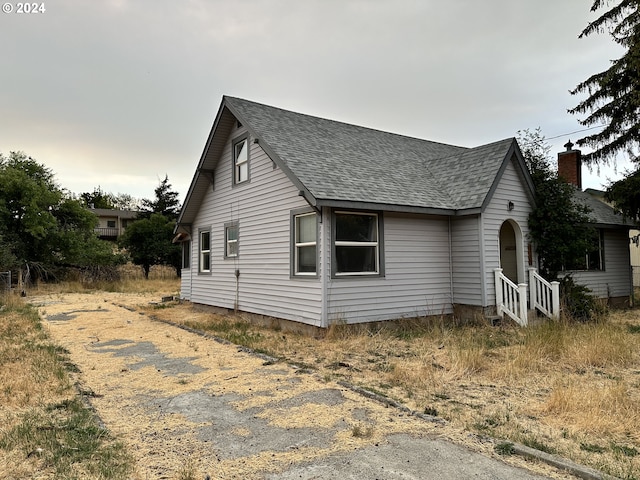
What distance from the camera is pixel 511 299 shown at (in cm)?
1059

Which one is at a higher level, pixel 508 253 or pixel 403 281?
pixel 508 253

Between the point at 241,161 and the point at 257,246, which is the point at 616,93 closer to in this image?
the point at 241,161

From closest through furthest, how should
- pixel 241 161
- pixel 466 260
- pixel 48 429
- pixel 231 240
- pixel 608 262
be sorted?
pixel 48 429 → pixel 466 260 → pixel 241 161 → pixel 231 240 → pixel 608 262

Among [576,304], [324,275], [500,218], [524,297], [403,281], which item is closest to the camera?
[324,275]

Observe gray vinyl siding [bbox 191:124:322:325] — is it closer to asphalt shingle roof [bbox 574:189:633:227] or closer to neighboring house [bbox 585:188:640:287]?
asphalt shingle roof [bbox 574:189:633:227]

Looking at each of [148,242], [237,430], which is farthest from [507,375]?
[148,242]

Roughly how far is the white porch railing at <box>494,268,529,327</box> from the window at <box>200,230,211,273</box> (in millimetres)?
9807

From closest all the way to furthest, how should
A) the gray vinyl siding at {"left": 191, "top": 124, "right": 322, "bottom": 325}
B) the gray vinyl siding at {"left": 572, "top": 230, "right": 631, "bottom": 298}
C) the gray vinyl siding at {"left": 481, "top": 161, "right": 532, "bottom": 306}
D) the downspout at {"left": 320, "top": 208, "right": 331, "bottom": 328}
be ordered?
the downspout at {"left": 320, "top": 208, "right": 331, "bottom": 328}
the gray vinyl siding at {"left": 191, "top": 124, "right": 322, "bottom": 325}
the gray vinyl siding at {"left": 481, "top": 161, "right": 532, "bottom": 306}
the gray vinyl siding at {"left": 572, "top": 230, "right": 631, "bottom": 298}

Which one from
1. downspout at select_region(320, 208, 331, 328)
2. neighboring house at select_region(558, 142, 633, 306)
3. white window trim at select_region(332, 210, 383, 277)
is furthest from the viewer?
neighboring house at select_region(558, 142, 633, 306)

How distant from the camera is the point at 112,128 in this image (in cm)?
1780

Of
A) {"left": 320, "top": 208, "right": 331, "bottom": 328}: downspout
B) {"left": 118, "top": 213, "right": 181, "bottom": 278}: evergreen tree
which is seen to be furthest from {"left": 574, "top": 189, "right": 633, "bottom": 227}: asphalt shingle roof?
{"left": 118, "top": 213, "right": 181, "bottom": 278}: evergreen tree

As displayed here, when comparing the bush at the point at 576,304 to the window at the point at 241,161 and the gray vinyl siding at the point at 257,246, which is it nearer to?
the gray vinyl siding at the point at 257,246

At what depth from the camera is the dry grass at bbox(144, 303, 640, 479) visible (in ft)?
13.2

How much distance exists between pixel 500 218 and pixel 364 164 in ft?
12.9
